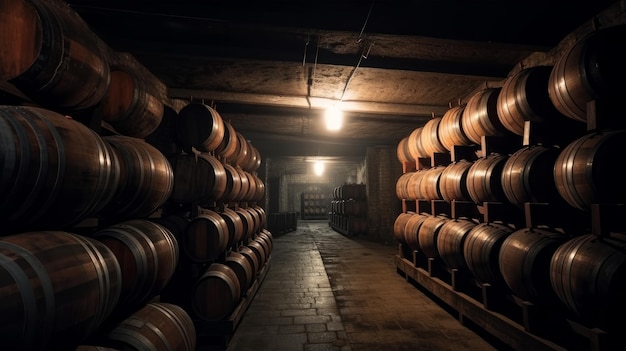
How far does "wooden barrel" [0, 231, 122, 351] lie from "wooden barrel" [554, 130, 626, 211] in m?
3.60

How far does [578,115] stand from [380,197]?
9092 mm

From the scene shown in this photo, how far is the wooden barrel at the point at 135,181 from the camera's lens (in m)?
2.50

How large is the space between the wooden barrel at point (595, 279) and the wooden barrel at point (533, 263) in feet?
1.06

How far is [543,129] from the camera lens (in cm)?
336

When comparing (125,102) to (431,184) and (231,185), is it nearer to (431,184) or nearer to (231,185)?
(231,185)

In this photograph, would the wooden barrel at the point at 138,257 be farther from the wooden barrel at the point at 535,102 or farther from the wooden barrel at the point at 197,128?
the wooden barrel at the point at 535,102

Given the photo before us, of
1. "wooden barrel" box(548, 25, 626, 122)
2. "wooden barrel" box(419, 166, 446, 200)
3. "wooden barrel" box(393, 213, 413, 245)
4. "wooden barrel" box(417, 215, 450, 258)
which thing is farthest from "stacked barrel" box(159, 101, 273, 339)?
"wooden barrel" box(548, 25, 626, 122)

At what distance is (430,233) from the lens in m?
5.10

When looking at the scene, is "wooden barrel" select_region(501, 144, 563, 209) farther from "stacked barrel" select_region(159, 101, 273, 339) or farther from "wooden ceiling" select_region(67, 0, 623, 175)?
"stacked barrel" select_region(159, 101, 273, 339)

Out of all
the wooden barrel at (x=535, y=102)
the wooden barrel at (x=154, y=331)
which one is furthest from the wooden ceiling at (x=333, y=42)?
the wooden barrel at (x=154, y=331)

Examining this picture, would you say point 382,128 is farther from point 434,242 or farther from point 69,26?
point 69,26

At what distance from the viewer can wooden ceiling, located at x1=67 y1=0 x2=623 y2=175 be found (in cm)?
349

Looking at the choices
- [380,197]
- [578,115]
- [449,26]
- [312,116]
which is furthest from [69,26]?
[380,197]

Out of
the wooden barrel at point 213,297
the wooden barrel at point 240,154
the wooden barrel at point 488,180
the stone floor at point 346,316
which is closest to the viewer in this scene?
the stone floor at point 346,316
